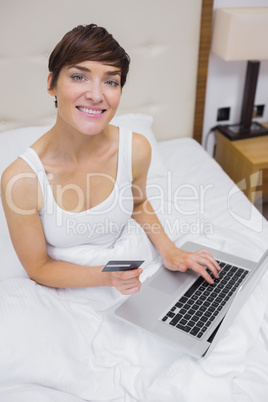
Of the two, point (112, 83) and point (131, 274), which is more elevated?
point (112, 83)

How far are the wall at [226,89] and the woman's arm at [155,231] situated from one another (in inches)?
41.7

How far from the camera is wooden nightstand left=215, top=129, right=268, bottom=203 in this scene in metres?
1.95

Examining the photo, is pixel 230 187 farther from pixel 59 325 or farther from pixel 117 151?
pixel 59 325

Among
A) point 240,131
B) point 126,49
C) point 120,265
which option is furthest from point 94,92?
point 240,131

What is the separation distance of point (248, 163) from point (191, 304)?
1061 millimetres

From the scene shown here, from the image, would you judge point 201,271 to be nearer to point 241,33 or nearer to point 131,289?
point 131,289

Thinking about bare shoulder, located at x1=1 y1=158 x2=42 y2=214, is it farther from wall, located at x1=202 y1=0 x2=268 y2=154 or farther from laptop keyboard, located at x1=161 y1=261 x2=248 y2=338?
wall, located at x1=202 y1=0 x2=268 y2=154

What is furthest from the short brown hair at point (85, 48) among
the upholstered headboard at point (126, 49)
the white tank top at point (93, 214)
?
the upholstered headboard at point (126, 49)

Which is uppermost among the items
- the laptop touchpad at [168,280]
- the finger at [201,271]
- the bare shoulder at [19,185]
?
the bare shoulder at [19,185]

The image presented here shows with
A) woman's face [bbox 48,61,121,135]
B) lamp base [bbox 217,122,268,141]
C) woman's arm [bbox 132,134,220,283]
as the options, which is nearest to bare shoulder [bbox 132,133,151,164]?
woman's arm [bbox 132,134,220,283]

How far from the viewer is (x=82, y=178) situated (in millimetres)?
1193

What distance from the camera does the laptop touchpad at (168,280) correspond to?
1189 millimetres

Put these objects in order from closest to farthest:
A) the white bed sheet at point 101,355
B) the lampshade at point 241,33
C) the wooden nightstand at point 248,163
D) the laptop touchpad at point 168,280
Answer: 1. the white bed sheet at point 101,355
2. the laptop touchpad at point 168,280
3. the lampshade at point 241,33
4. the wooden nightstand at point 248,163

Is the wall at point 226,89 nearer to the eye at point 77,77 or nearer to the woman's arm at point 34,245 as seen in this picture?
the eye at point 77,77
